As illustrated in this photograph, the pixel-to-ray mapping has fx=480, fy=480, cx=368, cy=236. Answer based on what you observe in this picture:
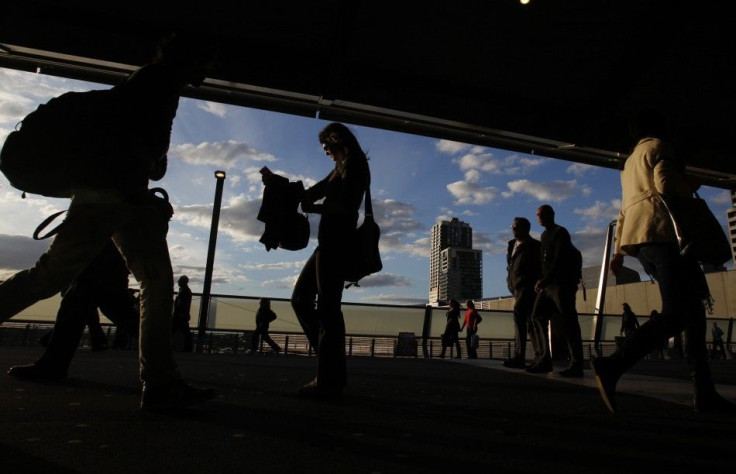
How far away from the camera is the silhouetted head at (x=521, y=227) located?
647 centimetres

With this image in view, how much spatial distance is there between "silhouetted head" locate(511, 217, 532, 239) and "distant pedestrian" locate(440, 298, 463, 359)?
727 centimetres

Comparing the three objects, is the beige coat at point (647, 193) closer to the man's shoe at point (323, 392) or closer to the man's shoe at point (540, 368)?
the man's shoe at point (323, 392)

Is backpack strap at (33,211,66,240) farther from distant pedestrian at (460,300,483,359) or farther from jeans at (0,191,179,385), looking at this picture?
distant pedestrian at (460,300,483,359)

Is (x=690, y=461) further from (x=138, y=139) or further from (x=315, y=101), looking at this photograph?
(x=315, y=101)

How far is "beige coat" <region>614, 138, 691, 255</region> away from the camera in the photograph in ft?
9.98

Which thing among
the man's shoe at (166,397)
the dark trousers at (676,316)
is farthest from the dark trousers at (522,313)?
the man's shoe at (166,397)

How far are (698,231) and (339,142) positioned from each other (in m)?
2.39

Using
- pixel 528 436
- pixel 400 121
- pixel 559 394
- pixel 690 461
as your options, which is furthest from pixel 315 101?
pixel 690 461

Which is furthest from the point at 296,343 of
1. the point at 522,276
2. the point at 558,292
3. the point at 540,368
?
the point at 558,292

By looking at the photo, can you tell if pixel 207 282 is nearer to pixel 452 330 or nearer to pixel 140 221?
pixel 452 330

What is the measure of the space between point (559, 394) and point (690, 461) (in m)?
2.03

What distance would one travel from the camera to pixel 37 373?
3666 millimetres

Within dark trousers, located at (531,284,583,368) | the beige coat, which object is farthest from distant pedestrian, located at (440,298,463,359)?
the beige coat

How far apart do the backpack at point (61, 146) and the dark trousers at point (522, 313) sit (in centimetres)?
532
